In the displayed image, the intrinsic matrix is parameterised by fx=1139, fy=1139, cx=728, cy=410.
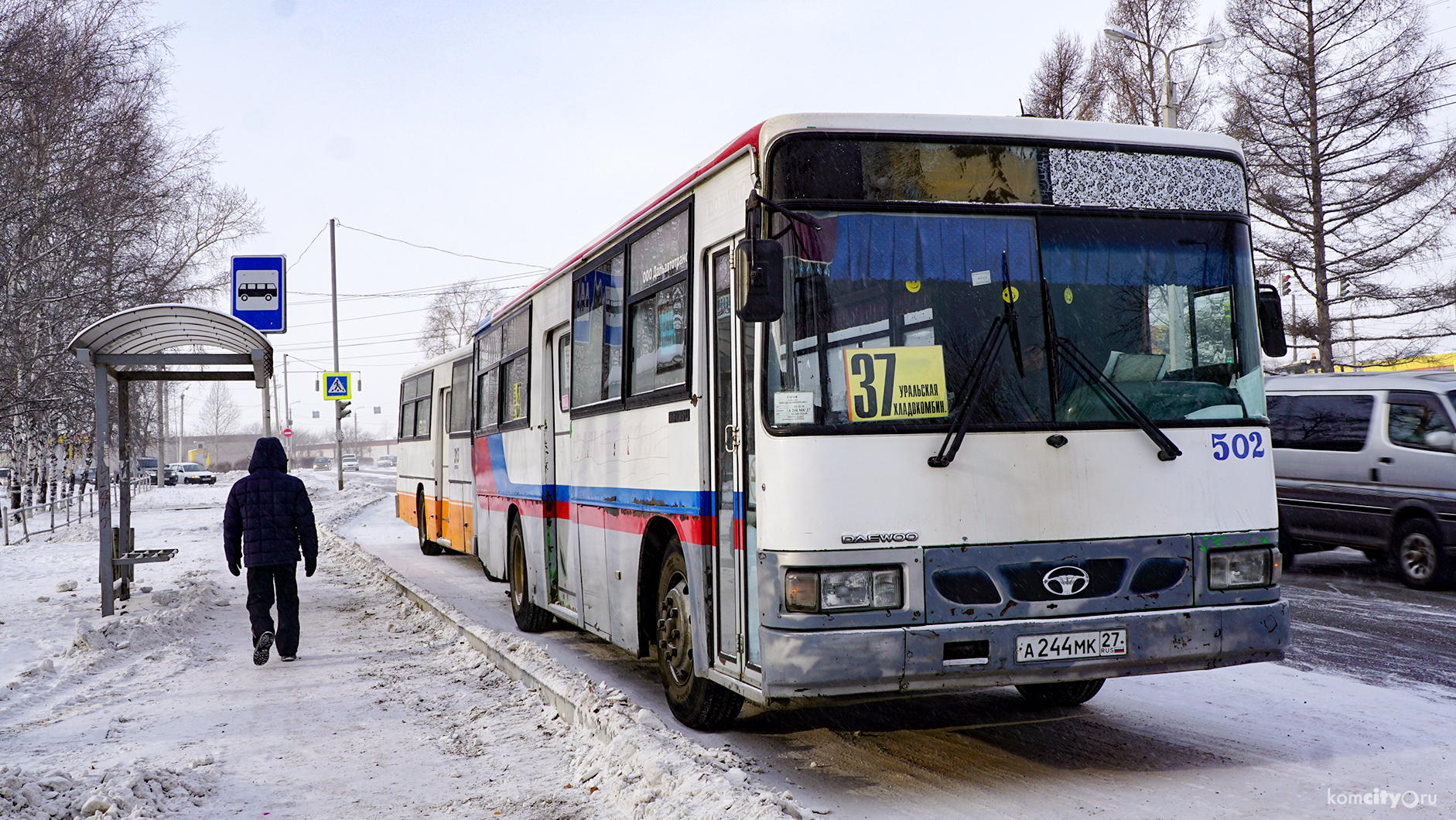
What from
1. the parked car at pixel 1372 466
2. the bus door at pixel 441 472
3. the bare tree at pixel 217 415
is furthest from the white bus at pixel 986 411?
the bare tree at pixel 217 415

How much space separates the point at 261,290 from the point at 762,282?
14823 millimetres

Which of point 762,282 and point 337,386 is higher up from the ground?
point 337,386

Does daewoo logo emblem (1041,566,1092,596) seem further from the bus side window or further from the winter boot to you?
the winter boot

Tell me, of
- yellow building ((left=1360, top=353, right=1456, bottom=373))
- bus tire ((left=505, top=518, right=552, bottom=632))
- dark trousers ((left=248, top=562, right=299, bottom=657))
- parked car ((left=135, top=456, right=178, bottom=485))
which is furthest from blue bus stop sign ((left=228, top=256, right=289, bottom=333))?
parked car ((left=135, top=456, right=178, bottom=485))

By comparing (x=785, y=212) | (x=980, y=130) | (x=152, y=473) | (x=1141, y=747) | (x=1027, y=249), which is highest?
(x=980, y=130)

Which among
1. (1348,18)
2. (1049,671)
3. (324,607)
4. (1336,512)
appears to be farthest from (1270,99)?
(1049,671)

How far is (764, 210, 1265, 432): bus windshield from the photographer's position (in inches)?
199

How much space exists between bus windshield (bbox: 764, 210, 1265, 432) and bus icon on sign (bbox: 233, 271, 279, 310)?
1449cm

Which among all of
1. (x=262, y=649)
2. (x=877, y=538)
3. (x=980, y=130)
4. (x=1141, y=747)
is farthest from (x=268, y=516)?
(x=1141, y=747)

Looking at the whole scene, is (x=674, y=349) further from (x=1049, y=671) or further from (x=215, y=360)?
(x=215, y=360)

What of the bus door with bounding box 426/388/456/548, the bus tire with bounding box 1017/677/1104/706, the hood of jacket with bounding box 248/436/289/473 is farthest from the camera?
the bus door with bounding box 426/388/456/548

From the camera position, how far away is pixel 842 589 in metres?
4.90

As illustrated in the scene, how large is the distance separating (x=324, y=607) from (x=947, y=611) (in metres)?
9.45

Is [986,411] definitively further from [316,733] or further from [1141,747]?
[316,733]
